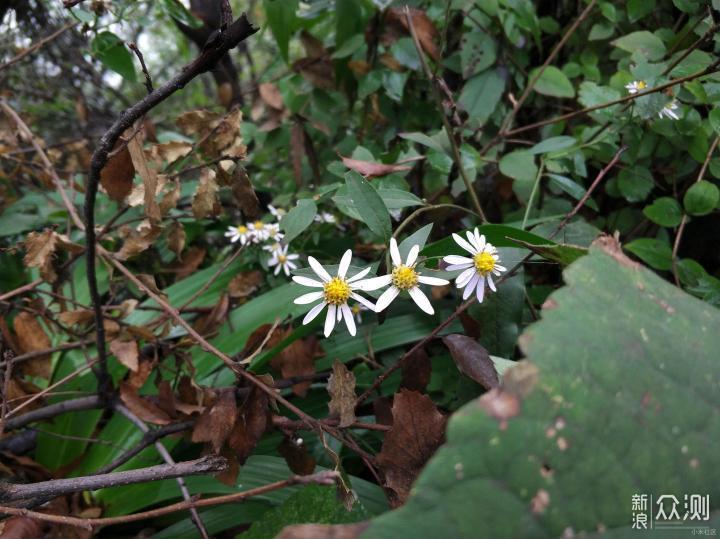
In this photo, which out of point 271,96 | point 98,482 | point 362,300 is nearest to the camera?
point 98,482

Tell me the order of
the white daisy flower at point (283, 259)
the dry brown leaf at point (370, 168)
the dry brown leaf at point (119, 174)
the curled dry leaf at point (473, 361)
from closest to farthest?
the curled dry leaf at point (473, 361)
the dry brown leaf at point (119, 174)
the dry brown leaf at point (370, 168)
the white daisy flower at point (283, 259)

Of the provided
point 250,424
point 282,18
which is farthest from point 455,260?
point 282,18

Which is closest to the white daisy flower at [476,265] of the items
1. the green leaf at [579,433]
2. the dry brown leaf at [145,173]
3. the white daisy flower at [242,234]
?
the green leaf at [579,433]

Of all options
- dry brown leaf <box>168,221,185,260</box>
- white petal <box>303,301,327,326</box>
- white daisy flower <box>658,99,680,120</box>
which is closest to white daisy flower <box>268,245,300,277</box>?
dry brown leaf <box>168,221,185,260</box>

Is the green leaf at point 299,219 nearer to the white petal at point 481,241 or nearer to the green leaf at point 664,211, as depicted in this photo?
the white petal at point 481,241

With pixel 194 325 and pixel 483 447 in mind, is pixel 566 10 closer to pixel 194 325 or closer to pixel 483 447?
pixel 194 325

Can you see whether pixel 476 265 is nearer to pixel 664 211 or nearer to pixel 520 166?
pixel 520 166

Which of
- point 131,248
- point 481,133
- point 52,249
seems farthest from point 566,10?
point 52,249

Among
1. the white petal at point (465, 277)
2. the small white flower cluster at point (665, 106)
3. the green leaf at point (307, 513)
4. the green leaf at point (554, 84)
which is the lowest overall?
the green leaf at point (307, 513)
